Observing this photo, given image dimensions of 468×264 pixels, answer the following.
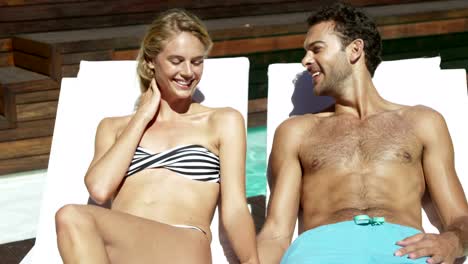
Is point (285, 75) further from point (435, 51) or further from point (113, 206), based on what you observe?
point (435, 51)

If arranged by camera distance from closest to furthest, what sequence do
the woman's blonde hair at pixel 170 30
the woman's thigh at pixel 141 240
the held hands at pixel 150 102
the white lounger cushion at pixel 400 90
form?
the woman's thigh at pixel 141 240 → the woman's blonde hair at pixel 170 30 → the held hands at pixel 150 102 → the white lounger cushion at pixel 400 90

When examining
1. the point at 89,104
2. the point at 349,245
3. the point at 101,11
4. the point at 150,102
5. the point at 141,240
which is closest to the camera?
the point at 141,240

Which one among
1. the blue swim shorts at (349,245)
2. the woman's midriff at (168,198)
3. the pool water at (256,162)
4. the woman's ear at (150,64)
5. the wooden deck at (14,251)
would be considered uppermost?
the woman's ear at (150,64)

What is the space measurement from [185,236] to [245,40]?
14.2 feet

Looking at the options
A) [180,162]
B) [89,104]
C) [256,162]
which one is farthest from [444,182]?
[256,162]

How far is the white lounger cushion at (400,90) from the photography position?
13.6 feet

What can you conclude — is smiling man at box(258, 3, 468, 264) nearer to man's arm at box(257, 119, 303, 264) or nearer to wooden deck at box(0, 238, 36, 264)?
man's arm at box(257, 119, 303, 264)

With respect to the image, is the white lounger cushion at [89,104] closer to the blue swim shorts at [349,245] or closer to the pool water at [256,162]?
the blue swim shorts at [349,245]

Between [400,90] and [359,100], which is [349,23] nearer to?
[359,100]

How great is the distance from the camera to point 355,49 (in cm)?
385

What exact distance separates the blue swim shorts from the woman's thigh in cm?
39

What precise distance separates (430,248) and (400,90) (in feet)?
3.89

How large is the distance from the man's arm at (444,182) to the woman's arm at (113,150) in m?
1.16

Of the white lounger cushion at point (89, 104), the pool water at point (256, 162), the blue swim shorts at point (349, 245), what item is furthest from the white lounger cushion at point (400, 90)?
the pool water at point (256, 162)
